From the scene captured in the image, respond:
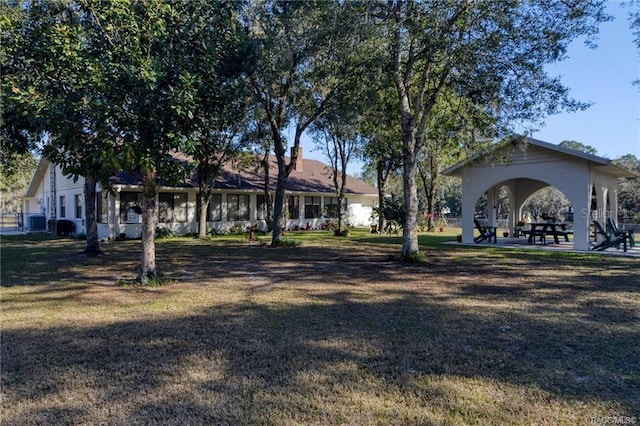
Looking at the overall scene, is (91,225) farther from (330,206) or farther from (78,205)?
(330,206)

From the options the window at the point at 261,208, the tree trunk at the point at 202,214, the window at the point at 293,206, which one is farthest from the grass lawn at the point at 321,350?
the window at the point at 293,206

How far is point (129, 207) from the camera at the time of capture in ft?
68.6

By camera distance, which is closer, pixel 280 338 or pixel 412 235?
pixel 280 338

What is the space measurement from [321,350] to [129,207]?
61.5 ft

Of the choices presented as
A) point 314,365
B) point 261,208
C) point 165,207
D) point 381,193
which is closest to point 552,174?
point 381,193

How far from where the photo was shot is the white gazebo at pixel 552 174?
14.5m

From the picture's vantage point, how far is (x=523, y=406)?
3381 mm

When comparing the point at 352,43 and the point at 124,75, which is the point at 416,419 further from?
the point at 352,43

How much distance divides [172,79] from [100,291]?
4160 millimetres

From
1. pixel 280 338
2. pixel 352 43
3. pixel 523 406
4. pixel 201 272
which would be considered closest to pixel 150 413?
pixel 280 338

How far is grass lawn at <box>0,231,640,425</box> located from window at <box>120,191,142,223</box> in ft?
37.9

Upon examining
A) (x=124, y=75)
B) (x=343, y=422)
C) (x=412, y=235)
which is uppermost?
(x=124, y=75)

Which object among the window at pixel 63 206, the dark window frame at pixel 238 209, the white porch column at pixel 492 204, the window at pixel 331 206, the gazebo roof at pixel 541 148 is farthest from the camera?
the window at pixel 331 206

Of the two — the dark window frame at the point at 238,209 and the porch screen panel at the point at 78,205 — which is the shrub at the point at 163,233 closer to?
the dark window frame at the point at 238,209
